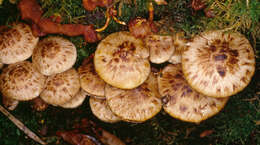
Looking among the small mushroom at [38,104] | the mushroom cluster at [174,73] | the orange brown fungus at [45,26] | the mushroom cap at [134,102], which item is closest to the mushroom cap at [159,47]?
the mushroom cluster at [174,73]

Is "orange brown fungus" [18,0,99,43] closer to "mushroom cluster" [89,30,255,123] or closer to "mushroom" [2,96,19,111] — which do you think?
"mushroom cluster" [89,30,255,123]

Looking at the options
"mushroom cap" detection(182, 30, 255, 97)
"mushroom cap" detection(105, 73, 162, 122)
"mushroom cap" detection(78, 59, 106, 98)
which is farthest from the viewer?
"mushroom cap" detection(78, 59, 106, 98)

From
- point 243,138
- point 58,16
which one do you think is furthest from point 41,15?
point 243,138

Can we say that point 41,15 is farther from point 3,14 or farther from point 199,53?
point 199,53

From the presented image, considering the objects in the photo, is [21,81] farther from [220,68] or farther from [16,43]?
[220,68]

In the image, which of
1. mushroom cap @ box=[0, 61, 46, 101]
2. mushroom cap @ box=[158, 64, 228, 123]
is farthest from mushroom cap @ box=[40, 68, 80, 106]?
mushroom cap @ box=[158, 64, 228, 123]

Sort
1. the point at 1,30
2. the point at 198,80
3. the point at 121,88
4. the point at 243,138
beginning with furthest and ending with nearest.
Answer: the point at 243,138
the point at 1,30
the point at 121,88
the point at 198,80

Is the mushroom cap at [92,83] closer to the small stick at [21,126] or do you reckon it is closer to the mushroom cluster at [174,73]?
the mushroom cluster at [174,73]
